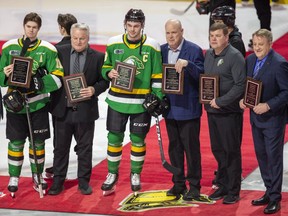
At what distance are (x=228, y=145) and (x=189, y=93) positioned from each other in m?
0.61

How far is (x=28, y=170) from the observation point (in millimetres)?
10180

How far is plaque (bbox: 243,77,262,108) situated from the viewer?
852cm

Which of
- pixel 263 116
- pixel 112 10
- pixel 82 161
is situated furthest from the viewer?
pixel 112 10

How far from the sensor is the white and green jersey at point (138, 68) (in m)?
8.95

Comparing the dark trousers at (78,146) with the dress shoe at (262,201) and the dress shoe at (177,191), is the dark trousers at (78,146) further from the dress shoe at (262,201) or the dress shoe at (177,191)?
the dress shoe at (262,201)

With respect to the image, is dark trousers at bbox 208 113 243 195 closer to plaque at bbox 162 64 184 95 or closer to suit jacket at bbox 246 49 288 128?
suit jacket at bbox 246 49 288 128

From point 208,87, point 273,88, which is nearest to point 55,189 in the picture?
point 208,87

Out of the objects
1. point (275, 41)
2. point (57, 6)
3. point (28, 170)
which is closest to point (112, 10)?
point (57, 6)

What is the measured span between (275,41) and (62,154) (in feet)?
27.0

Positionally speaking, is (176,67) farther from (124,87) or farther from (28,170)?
(28,170)

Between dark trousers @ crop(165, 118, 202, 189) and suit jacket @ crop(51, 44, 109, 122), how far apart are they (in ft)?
2.49

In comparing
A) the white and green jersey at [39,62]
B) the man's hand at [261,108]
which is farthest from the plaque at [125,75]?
the man's hand at [261,108]

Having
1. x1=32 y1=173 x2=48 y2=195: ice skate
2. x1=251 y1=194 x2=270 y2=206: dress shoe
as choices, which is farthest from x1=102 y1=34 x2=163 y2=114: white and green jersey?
x1=251 y1=194 x2=270 y2=206: dress shoe

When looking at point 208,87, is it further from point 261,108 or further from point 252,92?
point 261,108
